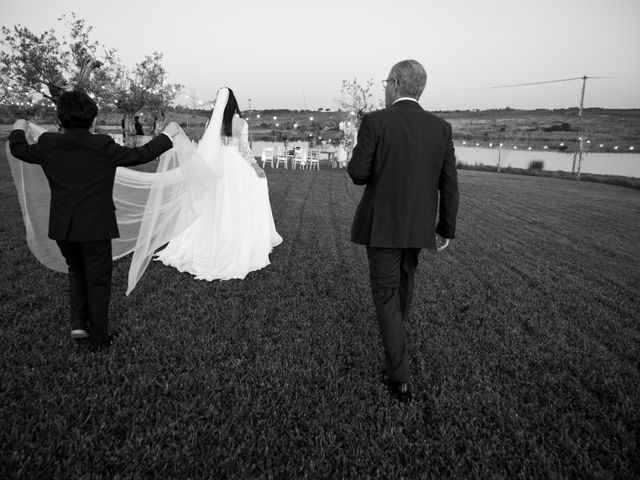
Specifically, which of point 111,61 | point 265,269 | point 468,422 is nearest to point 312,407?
point 468,422

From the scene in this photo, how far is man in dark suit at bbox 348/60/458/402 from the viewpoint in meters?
2.49

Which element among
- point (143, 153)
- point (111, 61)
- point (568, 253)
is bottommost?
point (568, 253)

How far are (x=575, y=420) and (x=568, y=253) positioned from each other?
5.72m

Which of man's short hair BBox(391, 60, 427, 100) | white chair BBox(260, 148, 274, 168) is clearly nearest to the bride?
man's short hair BBox(391, 60, 427, 100)

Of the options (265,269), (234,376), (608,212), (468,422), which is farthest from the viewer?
(608,212)

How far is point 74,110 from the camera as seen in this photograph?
2648 millimetres

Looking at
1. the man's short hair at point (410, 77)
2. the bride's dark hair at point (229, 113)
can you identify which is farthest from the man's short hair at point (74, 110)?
the bride's dark hair at point (229, 113)

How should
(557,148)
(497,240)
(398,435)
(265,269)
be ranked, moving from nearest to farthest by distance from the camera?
(398,435)
(265,269)
(497,240)
(557,148)

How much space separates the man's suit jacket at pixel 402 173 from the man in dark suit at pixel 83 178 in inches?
64.0

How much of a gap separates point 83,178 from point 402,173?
2.25m

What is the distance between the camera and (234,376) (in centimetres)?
288

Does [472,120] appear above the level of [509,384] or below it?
above

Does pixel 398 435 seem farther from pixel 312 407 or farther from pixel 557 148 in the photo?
pixel 557 148

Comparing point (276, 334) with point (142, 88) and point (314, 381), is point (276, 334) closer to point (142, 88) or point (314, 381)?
point (314, 381)
